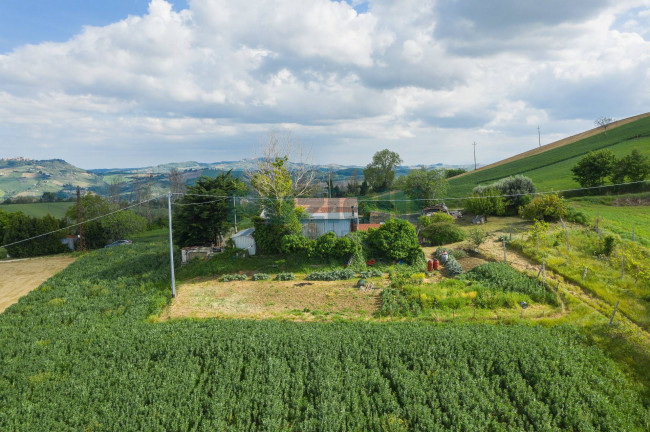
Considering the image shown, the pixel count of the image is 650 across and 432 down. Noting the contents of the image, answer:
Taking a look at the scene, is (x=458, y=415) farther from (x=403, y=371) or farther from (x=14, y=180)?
(x=14, y=180)

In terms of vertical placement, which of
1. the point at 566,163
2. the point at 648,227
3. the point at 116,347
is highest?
the point at 566,163

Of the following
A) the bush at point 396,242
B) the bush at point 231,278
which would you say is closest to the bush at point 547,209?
the bush at point 396,242

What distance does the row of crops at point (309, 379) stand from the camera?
365 inches

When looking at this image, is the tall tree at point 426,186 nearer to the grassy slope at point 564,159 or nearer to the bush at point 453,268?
the grassy slope at point 564,159

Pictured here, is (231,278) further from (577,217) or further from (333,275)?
(577,217)

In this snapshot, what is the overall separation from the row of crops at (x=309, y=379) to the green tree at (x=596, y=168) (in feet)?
119

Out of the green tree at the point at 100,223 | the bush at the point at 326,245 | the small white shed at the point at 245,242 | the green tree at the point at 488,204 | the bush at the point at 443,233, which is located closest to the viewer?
the bush at the point at 326,245

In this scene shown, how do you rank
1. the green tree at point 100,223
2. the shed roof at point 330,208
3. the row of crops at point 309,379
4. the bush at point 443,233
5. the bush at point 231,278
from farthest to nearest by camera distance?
the green tree at point 100,223, the bush at point 443,233, the shed roof at point 330,208, the bush at point 231,278, the row of crops at point 309,379

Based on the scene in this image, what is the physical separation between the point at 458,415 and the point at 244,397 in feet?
20.2

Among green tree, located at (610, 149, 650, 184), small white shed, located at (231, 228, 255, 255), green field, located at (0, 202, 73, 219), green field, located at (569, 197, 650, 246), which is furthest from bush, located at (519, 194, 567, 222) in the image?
green field, located at (0, 202, 73, 219)

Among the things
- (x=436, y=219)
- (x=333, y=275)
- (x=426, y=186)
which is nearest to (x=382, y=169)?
(x=426, y=186)

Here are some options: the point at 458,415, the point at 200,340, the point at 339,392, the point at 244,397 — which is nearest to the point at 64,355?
the point at 200,340

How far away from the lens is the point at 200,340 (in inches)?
501

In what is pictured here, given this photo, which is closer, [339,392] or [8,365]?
[339,392]
